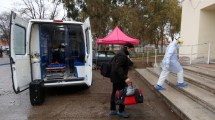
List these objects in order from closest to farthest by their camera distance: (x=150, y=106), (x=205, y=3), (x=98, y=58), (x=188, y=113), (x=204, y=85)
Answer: (x=188, y=113) < (x=150, y=106) < (x=204, y=85) < (x=205, y=3) < (x=98, y=58)

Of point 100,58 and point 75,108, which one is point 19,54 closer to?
point 75,108

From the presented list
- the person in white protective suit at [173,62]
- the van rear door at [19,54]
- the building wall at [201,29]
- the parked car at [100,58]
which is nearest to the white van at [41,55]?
the van rear door at [19,54]

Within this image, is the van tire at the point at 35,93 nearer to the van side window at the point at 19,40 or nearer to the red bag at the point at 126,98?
the van side window at the point at 19,40

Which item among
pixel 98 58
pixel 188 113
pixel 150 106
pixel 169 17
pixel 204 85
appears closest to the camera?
pixel 188 113

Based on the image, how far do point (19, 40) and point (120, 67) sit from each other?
3190 mm

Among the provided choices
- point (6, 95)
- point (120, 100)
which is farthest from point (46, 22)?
point (120, 100)

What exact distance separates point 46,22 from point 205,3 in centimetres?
743

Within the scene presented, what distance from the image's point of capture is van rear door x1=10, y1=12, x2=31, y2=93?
4.69 meters

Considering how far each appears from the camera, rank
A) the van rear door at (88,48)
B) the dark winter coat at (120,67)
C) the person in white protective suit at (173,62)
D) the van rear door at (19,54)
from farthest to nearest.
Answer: the van rear door at (88,48)
the person in white protective suit at (173,62)
the van rear door at (19,54)
the dark winter coat at (120,67)

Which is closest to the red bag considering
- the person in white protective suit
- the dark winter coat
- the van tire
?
the dark winter coat

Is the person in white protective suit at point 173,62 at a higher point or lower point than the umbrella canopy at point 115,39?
lower

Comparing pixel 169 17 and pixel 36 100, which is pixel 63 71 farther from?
pixel 169 17

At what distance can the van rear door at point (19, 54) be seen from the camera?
4688 mm

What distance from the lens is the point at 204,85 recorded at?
5.32m
